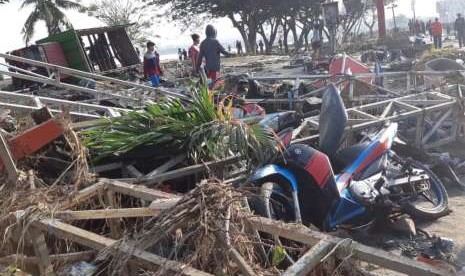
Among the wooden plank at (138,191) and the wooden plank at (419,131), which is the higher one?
the wooden plank at (138,191)

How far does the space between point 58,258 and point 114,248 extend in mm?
616

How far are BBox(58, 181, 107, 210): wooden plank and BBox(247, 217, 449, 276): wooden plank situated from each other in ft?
4.30

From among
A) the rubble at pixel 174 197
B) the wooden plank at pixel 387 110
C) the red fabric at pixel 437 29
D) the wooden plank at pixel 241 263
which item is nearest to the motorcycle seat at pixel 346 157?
the rubble at pixel 174 197

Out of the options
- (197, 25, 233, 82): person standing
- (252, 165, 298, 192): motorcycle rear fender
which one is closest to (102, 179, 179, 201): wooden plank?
(252, 165, 298, 192): motorcycle rear fender

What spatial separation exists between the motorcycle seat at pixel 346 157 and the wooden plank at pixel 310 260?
96.8 inches

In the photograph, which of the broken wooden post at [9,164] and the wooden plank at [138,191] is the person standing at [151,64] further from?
the wooden plank at [138,191]

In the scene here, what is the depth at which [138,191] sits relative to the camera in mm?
3051

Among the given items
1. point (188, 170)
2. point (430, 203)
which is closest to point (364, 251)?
point (188, 170)

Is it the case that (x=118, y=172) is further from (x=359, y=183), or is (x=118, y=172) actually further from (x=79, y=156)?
(x=359, y=183)

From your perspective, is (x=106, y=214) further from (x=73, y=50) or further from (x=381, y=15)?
(x=381, y=15)

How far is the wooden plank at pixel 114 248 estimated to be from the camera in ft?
6.71

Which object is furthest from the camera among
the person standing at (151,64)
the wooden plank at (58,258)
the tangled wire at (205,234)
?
the person standing at (151,64)

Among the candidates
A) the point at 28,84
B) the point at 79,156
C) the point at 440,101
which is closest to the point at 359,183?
the point at 79,156

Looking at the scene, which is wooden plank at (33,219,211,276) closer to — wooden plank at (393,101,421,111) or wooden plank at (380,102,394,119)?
wooden plank at (380,102,394,119)
